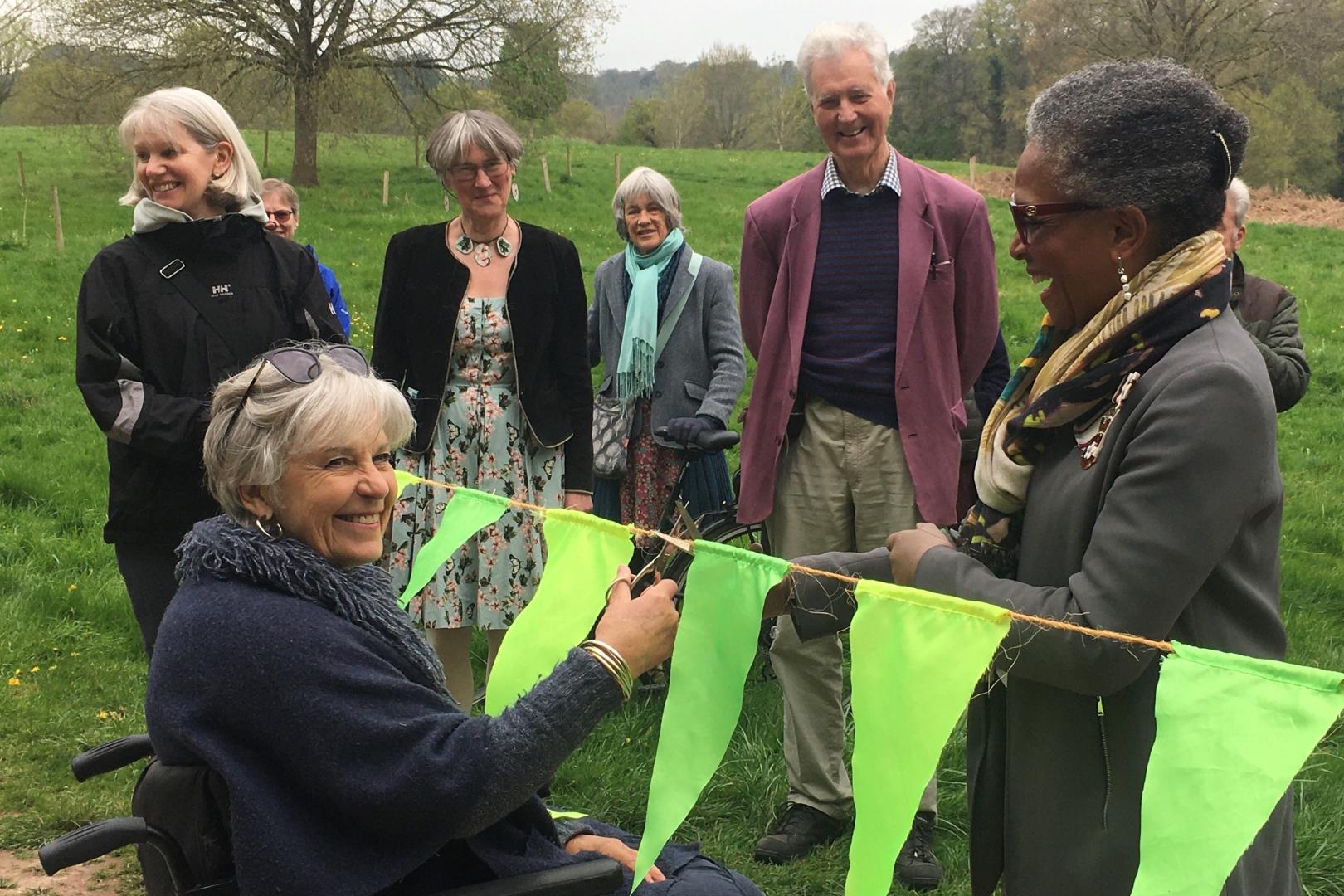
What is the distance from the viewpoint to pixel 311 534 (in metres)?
2.22

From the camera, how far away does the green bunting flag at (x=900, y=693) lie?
184 centimetres

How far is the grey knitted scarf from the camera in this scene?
2039 mm

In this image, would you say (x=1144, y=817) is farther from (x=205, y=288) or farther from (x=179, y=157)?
(x=179, y=157)

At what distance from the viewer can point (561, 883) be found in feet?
6.86

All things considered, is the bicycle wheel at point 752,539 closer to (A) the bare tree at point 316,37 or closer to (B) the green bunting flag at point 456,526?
(B) the green bunting flag at point 456,526

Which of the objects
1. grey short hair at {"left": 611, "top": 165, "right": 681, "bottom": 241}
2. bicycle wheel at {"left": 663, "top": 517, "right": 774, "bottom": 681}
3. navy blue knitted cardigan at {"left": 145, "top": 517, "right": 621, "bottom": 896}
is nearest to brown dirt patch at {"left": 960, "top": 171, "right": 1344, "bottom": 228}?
grey short hair at {"left": 611, "top": 165, "right": 681, "bottom": 241}

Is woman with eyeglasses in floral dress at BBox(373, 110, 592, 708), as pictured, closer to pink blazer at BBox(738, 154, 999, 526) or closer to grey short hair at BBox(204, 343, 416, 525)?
pink blazer at BBox(738, 154, 999, 526)

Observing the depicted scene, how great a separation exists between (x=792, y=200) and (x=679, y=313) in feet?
4.52

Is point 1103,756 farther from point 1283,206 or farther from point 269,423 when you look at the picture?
point 1283,206

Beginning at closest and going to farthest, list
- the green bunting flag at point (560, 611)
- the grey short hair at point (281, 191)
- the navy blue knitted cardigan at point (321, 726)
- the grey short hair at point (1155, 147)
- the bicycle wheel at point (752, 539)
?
the grey short hair at point (1155, 147) → the navy blue knitted cardigan at point (321, 726) → the green bunting flag at point (560, 611) → the bicycle wheel at point (752, 539) → the grey short hair at point (281, 191)

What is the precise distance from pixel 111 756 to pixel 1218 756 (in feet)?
7.05

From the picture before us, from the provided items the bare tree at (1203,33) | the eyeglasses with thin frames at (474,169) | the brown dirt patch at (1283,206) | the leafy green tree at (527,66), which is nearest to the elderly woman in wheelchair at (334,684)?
the eyeglasses with thin frames at (474,169)

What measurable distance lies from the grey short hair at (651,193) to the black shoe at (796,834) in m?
2.65

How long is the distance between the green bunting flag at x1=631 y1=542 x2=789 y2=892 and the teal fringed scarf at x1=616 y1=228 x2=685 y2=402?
2.88 m
